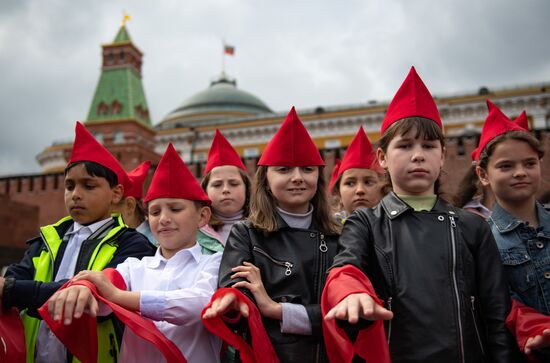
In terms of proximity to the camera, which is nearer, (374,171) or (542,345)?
(542,345)

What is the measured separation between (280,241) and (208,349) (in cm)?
52

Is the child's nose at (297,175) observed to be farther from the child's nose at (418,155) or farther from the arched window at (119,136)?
the arched window at (119,136)

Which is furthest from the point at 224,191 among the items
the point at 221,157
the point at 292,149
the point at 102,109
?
the point at 102,109

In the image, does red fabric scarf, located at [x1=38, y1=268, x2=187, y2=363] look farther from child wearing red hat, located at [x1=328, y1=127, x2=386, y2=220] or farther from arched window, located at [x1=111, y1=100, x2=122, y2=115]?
arched window, located at [x1=111, y1=100, x2=122, y2=115]

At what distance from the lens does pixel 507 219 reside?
2135mm

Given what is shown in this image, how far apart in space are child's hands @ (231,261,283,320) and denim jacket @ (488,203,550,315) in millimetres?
949

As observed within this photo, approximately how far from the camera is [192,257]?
2213mm

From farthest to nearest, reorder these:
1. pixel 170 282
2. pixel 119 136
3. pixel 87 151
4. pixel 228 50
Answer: pixel 228 50
pixel 119 136
pixel 87 151
pixel 170 282

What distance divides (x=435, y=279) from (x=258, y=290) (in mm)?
614

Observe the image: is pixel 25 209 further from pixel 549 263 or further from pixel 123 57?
pixel 549 263

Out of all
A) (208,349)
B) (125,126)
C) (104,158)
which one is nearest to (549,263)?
(208,349)

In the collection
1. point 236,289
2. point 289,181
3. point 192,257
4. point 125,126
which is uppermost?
point 125,126

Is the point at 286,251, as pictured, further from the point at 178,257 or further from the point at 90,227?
the point at 90,227

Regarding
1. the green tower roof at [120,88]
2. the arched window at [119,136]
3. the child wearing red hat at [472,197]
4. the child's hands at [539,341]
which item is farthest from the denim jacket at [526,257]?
the green tower roof at [120,88]
